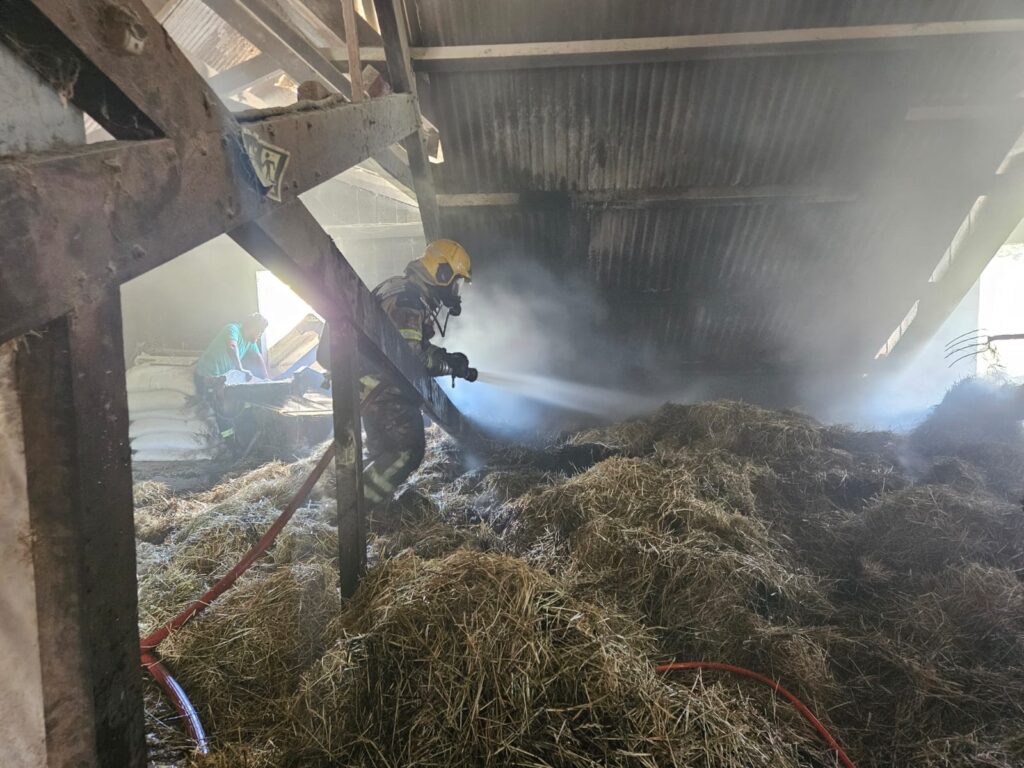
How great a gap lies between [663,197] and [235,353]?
6098 millimetres

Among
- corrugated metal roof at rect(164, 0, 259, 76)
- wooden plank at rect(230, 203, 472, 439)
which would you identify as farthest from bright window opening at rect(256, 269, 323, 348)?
wooden plank at rect(230, 203, 472, 439)

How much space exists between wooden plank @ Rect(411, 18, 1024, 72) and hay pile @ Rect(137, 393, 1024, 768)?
2.88 metres

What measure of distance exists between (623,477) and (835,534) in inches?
48.6

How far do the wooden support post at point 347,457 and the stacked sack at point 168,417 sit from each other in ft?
17.0

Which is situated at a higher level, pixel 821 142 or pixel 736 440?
pixel 821 142

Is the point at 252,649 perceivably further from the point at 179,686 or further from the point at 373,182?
the point at 373,182

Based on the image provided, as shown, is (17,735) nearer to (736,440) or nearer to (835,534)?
(835,534)

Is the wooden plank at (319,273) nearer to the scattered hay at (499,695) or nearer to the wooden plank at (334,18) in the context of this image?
the scattered hay at (499,695)

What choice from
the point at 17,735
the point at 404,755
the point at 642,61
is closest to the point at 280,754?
the point at 404,755

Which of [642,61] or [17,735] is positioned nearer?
[17,735]

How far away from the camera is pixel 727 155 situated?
4.59 m

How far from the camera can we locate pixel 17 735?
0.88 meters

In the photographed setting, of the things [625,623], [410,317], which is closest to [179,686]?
[625,623]

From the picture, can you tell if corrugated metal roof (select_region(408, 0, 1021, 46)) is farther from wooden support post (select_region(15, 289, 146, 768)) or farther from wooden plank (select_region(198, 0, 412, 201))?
wooden support post (select_region(15, 289, 146, 768))
